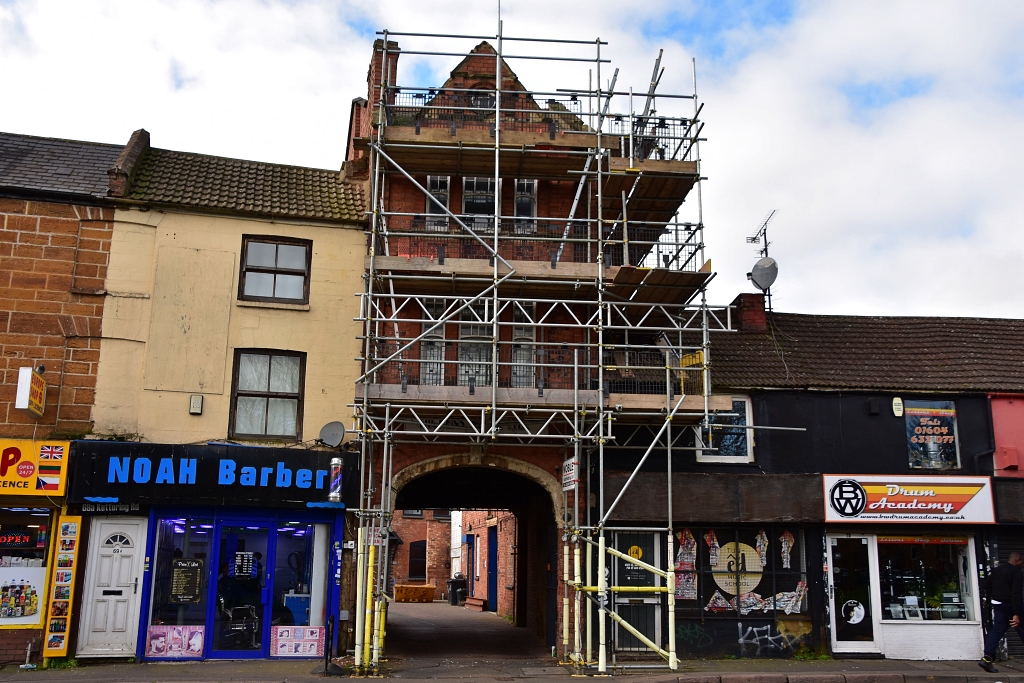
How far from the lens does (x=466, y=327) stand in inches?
685

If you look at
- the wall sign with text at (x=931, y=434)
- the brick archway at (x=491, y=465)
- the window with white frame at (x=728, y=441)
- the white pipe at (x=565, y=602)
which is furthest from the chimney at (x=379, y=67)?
the wall sign with text at (x=931, y=434)

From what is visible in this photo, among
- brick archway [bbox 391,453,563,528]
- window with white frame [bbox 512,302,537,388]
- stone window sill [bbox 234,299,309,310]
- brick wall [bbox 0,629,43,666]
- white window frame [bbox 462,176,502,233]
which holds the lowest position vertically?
brick wall [bbox 0,629,43,666]

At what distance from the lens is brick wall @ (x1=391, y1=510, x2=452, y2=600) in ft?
129

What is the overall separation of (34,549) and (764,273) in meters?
14.8

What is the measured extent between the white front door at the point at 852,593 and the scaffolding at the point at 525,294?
316 centimetres

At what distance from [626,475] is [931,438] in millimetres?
6199

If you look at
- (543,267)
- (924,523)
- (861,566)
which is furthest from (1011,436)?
(543,267)

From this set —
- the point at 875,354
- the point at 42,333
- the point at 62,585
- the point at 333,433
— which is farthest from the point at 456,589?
the point at 42,333

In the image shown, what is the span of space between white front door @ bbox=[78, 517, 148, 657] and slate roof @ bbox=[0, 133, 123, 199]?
6.00 metres

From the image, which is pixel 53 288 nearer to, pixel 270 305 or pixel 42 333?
pixel 42 333

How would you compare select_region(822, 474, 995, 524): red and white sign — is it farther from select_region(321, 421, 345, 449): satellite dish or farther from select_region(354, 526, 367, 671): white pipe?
select_region(321, 421, 345, 449): satellite dish

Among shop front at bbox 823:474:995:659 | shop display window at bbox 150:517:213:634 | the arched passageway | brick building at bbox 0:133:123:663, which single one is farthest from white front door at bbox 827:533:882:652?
brick building at bbox 0:133:123:663

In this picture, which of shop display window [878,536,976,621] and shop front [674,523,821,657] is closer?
shop front [674,523,821,657]

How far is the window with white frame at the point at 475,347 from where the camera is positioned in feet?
54.6
